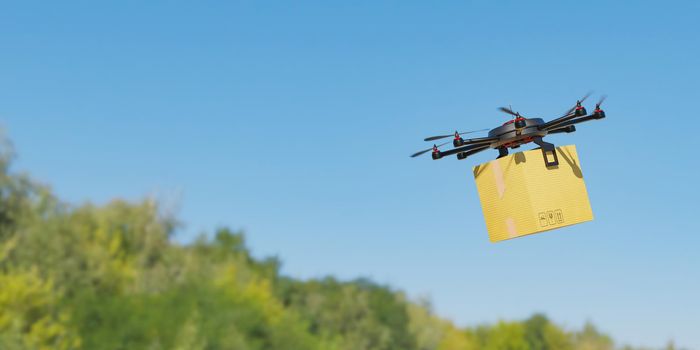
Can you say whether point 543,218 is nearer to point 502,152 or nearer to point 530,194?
point 530,194

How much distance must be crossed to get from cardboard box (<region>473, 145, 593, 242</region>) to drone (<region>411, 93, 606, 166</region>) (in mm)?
76

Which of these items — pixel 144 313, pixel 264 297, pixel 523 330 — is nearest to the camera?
pixel 144 313

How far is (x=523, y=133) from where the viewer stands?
4254 millimetres

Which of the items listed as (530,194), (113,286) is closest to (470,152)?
(530,194)

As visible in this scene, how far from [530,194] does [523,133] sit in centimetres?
35

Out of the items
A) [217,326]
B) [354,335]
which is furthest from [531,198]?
[354,335]

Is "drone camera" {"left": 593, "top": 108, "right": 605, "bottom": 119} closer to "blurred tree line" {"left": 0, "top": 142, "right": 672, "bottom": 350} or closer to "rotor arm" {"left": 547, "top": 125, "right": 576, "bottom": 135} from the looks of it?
"rotor arm" {"left": 547, "top": 125, "right": 576, "bottom": 135}

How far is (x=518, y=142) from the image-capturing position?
4.42 m

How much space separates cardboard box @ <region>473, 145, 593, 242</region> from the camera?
14.2ft

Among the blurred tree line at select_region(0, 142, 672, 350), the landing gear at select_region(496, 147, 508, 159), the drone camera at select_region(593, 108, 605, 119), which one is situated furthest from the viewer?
the blurred tree line at select_region(0, 142, 672, 350)

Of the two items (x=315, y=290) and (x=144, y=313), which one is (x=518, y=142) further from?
(x=315, y=290)

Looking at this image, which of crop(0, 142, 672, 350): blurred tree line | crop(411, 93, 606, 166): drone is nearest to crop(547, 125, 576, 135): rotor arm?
crop(411, 93, 606, 166): drone

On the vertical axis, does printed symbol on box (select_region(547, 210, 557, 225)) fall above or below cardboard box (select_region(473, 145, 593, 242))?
below

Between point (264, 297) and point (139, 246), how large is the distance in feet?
70.1
